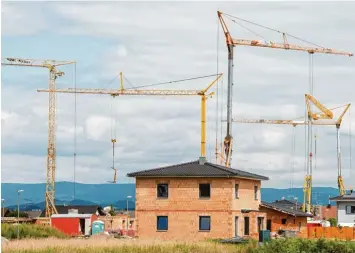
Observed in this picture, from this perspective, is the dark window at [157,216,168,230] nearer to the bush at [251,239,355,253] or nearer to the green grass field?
the green grass field

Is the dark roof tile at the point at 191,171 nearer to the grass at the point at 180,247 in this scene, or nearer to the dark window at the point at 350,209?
the grass at the point at 180,247

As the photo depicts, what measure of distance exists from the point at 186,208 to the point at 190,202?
1.76ft

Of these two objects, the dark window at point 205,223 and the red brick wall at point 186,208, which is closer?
the red brick wall at point 186,208

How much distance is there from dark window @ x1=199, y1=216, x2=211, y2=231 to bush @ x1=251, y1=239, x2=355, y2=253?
1474 centimetres

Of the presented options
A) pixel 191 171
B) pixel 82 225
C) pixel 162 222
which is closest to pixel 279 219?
pixel 191 171

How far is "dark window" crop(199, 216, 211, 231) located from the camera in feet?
207

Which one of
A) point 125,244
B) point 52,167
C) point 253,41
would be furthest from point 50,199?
point 125,244

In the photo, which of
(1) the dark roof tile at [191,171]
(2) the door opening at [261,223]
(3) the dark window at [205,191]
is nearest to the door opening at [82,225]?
(2) the door opening at [261,223]

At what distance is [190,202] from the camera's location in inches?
2498

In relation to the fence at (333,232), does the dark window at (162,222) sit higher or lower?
higher

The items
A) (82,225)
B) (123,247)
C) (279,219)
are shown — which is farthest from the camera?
(82,225)

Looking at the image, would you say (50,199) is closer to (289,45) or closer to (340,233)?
(289,45)

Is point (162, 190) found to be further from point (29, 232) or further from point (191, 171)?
point (29, 232)

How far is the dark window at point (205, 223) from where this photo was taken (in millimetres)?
63062
